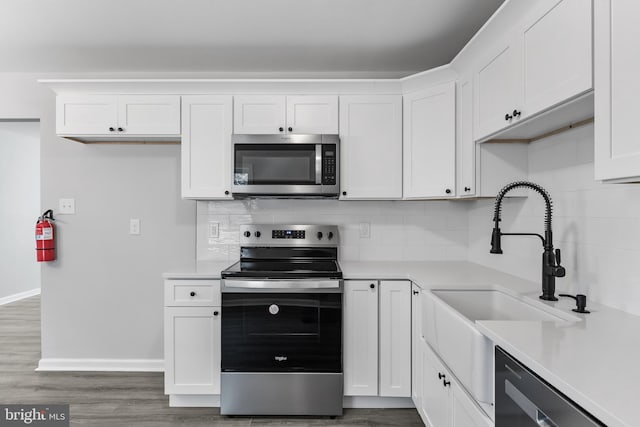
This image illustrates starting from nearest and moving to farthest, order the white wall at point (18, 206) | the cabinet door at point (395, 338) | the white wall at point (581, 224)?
the white wall at point (581, 224)
the cabinet door at point (395, 338)
the white wall at point (18, 206)

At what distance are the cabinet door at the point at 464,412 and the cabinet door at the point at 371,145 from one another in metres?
1.39

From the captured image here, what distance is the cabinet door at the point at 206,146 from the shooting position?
2590mm

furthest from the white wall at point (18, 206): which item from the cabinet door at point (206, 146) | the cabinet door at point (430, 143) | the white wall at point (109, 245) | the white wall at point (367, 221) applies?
the cabinet door at point (430, 143)

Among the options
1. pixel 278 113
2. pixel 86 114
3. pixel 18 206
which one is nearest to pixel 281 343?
pixel 278 113

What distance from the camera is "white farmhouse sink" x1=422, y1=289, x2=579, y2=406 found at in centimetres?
127

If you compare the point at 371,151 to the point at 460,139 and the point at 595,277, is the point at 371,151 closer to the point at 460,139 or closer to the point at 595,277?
the point at 460,139

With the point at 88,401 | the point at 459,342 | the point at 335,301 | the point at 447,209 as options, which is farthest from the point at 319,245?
the point at 88,401

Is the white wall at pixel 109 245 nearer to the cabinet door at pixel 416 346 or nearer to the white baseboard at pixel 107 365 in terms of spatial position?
the white baseboard at pixel 107 365

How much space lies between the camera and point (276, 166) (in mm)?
2539

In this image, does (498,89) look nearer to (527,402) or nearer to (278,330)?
(527,402)

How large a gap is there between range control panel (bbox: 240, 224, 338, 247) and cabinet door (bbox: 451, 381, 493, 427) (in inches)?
57.2

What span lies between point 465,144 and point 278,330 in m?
1.62

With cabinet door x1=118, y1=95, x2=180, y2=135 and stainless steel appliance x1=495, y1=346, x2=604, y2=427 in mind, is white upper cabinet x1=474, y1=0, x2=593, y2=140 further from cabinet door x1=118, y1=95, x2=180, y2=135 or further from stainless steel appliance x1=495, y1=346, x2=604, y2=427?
cabinet door x1=118, y1=95, x2=180, y2=135

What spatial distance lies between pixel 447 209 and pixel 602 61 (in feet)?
6.17
